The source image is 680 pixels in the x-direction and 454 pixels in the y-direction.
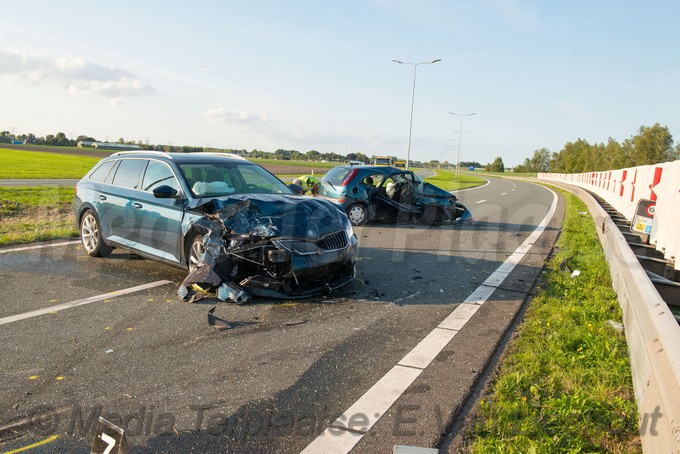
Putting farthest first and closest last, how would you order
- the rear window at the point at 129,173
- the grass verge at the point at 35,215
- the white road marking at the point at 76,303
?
the grass verge at the point at 35,215
the rear window at the point at 129,173
the white road marking at the point at 76,303

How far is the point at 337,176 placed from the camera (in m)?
12.6

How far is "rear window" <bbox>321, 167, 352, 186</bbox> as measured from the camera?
12.4 meters

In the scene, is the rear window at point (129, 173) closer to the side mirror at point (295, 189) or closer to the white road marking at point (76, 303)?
the white road marking at point (76, 303)

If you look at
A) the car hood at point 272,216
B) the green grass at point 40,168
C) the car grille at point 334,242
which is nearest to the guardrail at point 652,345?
the car grille at point 334,242

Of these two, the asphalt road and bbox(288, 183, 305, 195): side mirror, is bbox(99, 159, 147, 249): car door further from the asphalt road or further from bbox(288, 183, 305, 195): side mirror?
bbox(288, 183, 305, 195): side mirror

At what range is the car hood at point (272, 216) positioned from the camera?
5.61 metres

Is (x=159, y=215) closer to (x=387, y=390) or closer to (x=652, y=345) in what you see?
(x=387, y=390)

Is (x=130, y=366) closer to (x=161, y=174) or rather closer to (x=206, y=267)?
(x=206, y=267)

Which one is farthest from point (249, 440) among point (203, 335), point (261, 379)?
point (203, 335)

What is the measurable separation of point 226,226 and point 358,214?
6726 millimetres

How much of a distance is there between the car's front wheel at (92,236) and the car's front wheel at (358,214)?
5.75 metres

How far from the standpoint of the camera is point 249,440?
2904mm

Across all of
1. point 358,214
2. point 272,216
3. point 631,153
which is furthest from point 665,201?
point 631,153

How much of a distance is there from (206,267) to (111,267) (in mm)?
2310
